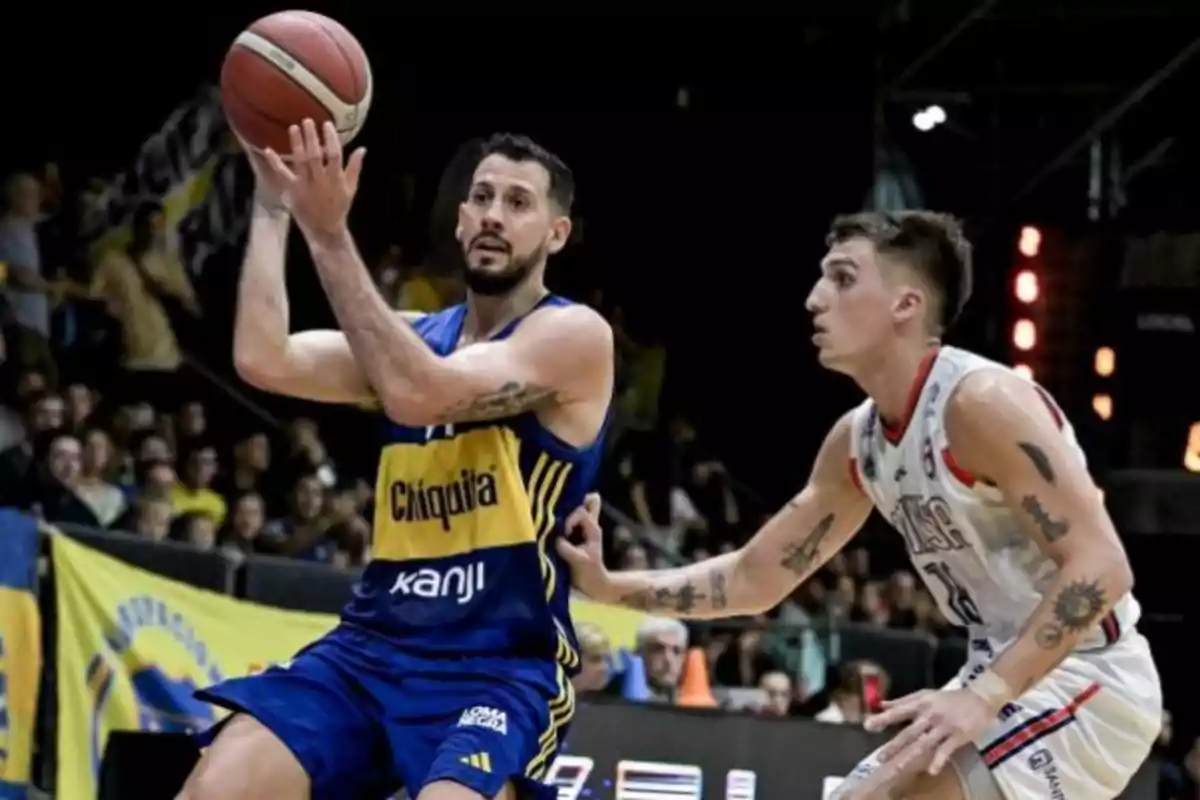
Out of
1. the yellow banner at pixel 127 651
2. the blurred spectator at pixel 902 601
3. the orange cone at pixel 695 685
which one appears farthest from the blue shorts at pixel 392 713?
the blurred spectator at pixel 902 601

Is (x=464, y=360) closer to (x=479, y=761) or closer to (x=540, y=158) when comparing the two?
(x=540, y=158)

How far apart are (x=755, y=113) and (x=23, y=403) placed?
854 cm

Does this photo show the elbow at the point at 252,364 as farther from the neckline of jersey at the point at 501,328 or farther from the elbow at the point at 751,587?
the elbow at the point at 751,587

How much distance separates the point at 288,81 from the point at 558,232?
77cm

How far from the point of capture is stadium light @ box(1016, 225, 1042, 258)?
1078cm

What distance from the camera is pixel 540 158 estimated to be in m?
5.19

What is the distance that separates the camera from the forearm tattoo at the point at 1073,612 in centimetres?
463

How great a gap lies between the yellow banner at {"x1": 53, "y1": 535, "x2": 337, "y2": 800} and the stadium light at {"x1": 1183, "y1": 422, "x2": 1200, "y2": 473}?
5404 millimetres

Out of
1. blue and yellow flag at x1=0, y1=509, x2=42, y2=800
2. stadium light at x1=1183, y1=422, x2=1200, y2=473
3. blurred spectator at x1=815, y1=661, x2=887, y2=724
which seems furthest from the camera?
stadium light at x1=1183, y1=422, x2=1200, y2=473

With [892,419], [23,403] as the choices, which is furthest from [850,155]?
[892,419]

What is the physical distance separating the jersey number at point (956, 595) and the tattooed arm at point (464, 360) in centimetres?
86

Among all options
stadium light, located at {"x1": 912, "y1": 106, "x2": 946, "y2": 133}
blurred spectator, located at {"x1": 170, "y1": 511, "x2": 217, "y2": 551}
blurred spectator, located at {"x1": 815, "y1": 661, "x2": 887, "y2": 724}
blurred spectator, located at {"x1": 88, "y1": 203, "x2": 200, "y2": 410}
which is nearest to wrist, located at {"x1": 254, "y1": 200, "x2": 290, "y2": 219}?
blurred spectator, located at {"x1": 170, "y1": 511, "x2": 217, "y2": 551}

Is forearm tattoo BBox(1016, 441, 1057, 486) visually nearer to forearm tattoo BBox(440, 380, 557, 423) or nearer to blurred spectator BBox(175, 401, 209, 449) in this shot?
forearm tattoo BBox(440, 380, 557, 423)

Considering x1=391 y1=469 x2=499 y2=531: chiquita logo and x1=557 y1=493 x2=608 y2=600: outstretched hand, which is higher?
x1=391 y1=469 x2=499 y2=531: chiquita logo
